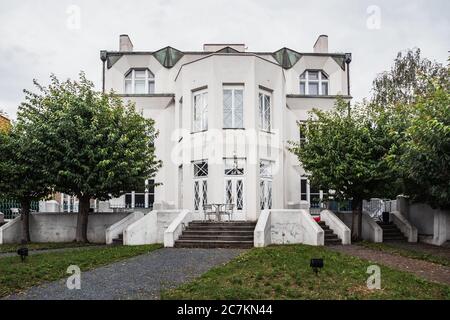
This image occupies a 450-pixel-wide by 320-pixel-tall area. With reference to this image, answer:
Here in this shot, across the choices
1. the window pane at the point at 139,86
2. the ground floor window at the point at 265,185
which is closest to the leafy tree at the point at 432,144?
the ground floor window at the point at 265,185

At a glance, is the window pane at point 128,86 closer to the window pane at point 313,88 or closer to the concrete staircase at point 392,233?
the window pane at point 313,88

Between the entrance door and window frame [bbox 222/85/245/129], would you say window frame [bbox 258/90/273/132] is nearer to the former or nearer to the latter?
window frame [bbox 222/85/245/129]

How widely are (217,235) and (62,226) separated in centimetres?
814

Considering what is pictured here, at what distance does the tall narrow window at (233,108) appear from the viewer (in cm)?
2056

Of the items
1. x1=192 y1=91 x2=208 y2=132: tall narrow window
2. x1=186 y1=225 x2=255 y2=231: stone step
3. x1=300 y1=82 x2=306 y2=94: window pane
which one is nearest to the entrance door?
x1=186 y1=225 x2=255 y2=231: stone step

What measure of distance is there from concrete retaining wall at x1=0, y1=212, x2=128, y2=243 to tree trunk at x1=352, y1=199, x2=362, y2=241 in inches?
433

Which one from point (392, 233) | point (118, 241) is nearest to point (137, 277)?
point (118, 241)

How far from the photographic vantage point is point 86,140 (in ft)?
56.0

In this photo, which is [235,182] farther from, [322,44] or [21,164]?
[322,44]

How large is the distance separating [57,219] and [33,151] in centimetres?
429

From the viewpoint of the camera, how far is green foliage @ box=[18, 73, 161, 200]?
16875 mm
